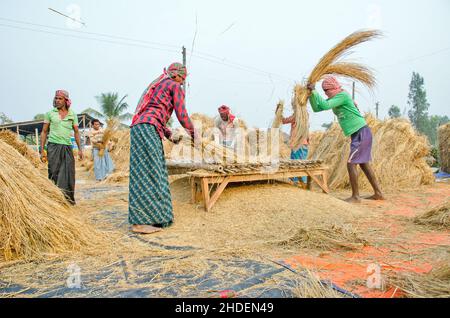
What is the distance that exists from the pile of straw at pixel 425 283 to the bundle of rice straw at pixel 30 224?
2203 mm

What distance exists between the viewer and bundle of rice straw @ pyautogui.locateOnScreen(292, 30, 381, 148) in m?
4.36

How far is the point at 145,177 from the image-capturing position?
319cm

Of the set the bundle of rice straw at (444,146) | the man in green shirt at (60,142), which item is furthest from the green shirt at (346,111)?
the bundle of rice straw at (444,146)

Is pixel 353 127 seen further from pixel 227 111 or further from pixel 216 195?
pixel 216 195

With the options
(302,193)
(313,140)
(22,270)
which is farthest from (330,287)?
(313,140)

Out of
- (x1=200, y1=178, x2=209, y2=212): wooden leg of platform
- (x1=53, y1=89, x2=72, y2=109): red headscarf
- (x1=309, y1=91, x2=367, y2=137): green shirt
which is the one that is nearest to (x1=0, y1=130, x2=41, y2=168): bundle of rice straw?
(x1=53, y1=89, x2=72, y2=109): red headscarf

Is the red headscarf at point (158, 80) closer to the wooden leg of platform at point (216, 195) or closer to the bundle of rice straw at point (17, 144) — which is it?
the wooden leg of platform at point (216, 195)

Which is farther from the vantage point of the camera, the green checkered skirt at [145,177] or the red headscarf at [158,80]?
the red headscarf at [158,80]

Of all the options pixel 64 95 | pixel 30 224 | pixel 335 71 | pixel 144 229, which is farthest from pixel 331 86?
pixel 30 224

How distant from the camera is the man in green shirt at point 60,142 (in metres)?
4.48

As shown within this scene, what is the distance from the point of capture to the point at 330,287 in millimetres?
1728

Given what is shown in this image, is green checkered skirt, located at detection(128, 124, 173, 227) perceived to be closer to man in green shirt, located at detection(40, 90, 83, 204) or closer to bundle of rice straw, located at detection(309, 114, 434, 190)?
man in green shirt, located at detection(40, 90, 83, 204)
